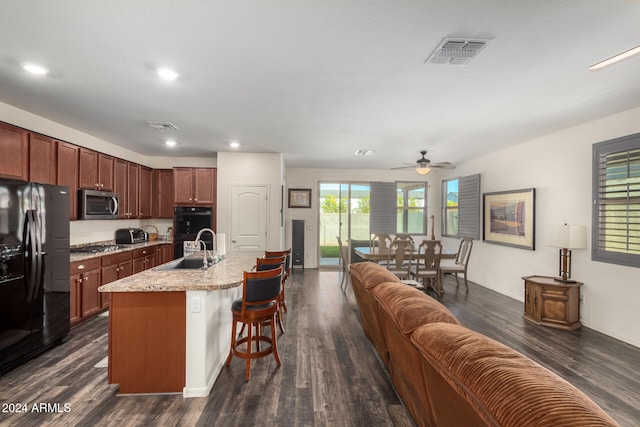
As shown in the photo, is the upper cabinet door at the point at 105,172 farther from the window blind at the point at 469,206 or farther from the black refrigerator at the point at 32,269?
the window blind at the point at 469,206

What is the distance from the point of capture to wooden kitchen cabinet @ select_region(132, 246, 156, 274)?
4754 millimetres

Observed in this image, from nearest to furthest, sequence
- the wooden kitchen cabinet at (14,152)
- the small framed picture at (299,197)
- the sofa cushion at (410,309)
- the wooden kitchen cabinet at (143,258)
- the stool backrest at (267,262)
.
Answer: the sofa cushion at (410,309), the wooden kitchen cabinet at (14,152), the stool backrest at (267,262), the wooden kitchen cabinet at (143,258), the small framed picture at (299,197)

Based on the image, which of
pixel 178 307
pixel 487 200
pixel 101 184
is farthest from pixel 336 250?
pixel 178 307

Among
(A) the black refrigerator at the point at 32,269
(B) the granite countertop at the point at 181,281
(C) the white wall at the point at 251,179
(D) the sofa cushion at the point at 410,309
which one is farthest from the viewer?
(C) the white wall at the point at 251,179

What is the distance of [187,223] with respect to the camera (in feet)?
18.1

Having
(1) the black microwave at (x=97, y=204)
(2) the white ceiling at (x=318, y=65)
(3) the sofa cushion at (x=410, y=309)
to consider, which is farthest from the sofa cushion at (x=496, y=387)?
(1) the black microwave at (x=97, y=204)

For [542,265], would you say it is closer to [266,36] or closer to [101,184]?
[266,36]

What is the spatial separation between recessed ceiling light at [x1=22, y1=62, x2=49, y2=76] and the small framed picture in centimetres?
528

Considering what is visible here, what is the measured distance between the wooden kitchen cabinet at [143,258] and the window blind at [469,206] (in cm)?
606

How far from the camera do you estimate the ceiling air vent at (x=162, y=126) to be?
12.5ft

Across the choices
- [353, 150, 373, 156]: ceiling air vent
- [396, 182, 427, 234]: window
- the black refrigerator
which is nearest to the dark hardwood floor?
the black refrigerator

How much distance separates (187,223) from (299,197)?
9.26 ft

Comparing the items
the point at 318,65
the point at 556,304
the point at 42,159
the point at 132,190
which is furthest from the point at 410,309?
the point at 132,190

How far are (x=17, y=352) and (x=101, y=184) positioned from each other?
253 centimetres
